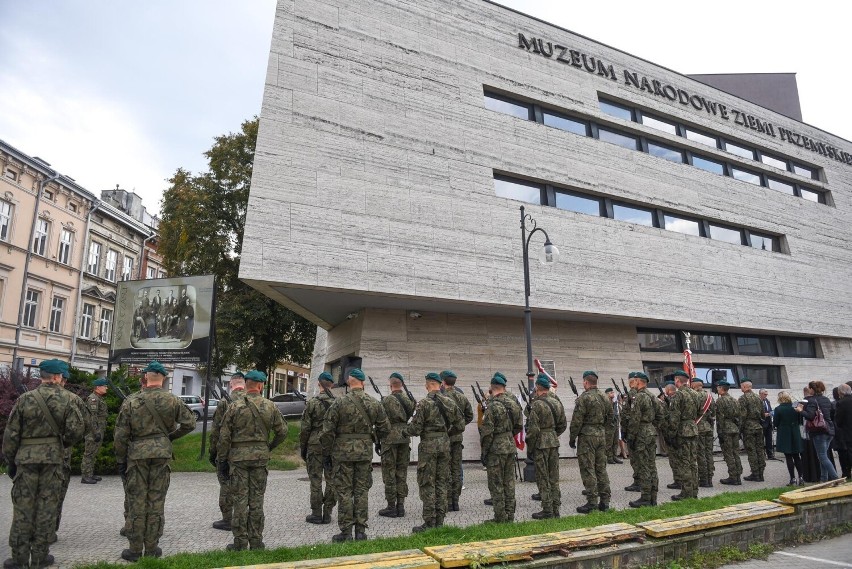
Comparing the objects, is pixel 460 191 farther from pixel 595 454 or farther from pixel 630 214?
pixel 595 454

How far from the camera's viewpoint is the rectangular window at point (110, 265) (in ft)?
120

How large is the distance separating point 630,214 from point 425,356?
9.51 metres

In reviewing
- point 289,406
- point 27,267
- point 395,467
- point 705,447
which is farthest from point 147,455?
point 27,267

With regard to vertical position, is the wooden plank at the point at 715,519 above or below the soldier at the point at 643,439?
below

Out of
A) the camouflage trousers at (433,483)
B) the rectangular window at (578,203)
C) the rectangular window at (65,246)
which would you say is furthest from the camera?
the rectangular window at (65,246)

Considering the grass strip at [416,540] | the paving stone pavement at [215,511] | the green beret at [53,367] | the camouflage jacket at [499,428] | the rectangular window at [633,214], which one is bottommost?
the paving stone pavement at [215,511]

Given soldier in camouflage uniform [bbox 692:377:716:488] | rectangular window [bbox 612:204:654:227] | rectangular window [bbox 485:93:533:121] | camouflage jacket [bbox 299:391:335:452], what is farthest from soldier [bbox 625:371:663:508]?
rectangular window [bbox 485:93:533:121]

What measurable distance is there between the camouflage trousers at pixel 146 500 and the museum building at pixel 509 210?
669 cm

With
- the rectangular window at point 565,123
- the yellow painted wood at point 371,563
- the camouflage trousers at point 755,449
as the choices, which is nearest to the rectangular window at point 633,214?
the rectangular window at point 565,123

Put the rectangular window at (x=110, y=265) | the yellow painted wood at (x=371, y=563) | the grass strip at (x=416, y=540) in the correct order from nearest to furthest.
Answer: the yellow painted wood at (x=371, y=563), the grass strip at (x=416, y=540), the rectangular window at (x=110, y=265)

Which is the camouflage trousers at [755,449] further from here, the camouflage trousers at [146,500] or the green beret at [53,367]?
the green beret at [53,367]

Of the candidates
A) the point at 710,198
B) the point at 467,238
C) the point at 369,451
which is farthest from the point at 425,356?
the point at 710,198

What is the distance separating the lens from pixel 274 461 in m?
14.0

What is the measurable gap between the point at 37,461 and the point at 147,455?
41.1 inches
